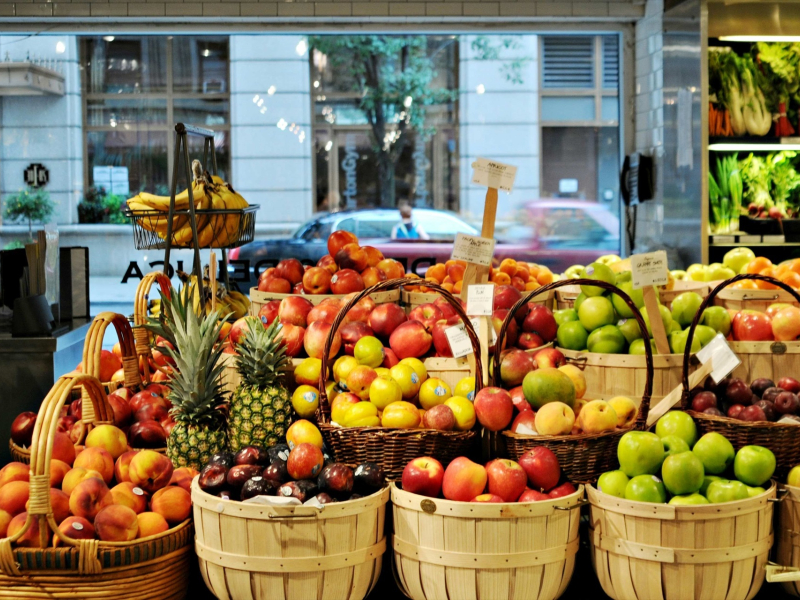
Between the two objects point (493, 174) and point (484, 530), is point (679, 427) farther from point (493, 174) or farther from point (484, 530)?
point (493, 174)

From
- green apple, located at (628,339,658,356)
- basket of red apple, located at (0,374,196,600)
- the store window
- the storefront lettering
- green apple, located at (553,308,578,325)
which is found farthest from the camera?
the storefront lettering

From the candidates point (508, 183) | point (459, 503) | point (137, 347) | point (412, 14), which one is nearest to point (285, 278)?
point (137, 347)

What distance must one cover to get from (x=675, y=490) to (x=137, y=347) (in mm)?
2119

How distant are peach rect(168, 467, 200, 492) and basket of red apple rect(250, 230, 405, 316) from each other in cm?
101

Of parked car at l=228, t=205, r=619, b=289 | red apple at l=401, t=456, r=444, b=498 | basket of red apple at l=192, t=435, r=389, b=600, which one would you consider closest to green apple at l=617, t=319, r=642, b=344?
red apple at l=401, t=456, r=444, b=498

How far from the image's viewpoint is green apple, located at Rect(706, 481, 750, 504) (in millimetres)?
2332

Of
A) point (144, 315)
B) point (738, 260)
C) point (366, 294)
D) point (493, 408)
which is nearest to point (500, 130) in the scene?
point (738, 260)

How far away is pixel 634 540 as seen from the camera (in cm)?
229

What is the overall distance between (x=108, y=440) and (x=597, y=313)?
6.04 feet

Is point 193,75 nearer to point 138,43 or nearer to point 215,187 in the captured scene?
point 138,43

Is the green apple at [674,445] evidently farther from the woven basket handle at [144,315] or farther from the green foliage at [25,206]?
the green foliage at [25,206]

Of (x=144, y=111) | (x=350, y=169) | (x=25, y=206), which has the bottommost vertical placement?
(x=25, y=206)

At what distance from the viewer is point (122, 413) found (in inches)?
116

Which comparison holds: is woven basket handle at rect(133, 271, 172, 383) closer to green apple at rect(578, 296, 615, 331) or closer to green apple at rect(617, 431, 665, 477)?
green apple at rect(578, 296, 615, 331)
